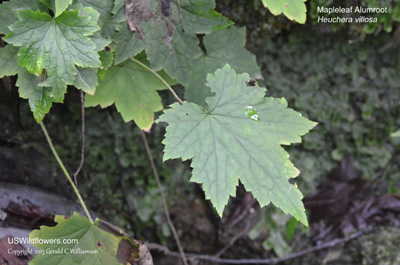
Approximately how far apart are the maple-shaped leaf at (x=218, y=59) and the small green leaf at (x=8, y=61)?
0.68 m

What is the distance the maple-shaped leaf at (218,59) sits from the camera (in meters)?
1.46

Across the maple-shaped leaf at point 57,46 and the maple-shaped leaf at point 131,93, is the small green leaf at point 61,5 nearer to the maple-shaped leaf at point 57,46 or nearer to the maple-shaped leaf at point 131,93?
the maple-shaped leaf at point 57,46

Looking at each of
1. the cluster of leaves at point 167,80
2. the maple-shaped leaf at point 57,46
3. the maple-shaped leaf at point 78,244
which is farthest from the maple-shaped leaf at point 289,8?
the maple-shaped leaf at point 78,244

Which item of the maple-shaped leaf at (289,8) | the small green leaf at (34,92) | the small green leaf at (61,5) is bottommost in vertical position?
the small green leaf at (34,92)

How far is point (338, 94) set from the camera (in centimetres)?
228

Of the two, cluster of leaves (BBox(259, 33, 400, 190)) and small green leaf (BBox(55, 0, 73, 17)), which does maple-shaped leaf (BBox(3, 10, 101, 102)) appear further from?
cluster of leaves (BBox(259, 33, 400, 190))

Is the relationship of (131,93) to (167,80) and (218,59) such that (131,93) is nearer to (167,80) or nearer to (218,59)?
(167,80)

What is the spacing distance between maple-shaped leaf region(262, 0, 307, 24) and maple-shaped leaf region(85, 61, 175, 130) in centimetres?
56

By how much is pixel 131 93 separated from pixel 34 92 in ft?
1.30

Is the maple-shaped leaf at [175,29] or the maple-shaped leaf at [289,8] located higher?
the maple-shaped leaf at [289,8]

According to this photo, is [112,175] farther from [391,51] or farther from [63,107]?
[391,51]

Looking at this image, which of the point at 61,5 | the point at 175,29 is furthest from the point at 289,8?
the point at 61,5

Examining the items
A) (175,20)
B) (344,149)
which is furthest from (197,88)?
(344,149)

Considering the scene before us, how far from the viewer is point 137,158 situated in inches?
81.6
